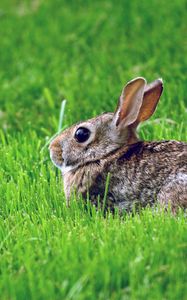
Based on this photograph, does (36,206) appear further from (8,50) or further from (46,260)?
(8,50)

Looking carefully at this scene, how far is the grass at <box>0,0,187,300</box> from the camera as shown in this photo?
4.09m

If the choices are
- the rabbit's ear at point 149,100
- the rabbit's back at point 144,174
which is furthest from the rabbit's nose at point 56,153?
the rabbit's ear at point 149,100

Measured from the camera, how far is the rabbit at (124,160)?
5.08m

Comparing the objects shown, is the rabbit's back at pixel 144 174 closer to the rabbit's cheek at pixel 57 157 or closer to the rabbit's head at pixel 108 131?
the rabbit's head at pixel 108 131

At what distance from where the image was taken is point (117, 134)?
18.6ft

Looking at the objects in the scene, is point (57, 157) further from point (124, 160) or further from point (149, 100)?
point (149, 100)

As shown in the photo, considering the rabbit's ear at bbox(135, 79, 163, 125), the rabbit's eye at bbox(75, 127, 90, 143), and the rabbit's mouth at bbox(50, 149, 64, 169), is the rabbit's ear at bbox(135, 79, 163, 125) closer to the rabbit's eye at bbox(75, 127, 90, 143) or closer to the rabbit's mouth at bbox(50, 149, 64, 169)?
the rabbit's eye at bbox(75, 127, 90, 143)

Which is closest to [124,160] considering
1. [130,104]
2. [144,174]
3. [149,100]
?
[144,174]

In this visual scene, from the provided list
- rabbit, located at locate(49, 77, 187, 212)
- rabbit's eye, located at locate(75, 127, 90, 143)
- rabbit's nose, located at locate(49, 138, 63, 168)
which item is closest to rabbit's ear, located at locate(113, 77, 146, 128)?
rabbit, located at locate(49, 77, 187, 212)

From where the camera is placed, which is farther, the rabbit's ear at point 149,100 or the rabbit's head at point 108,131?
the rabbit's ear at point 149,100

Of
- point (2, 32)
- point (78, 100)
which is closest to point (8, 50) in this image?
point (2, 32)

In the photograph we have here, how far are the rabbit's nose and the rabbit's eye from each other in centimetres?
18

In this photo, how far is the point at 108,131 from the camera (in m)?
5.68

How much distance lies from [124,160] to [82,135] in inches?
19.0
